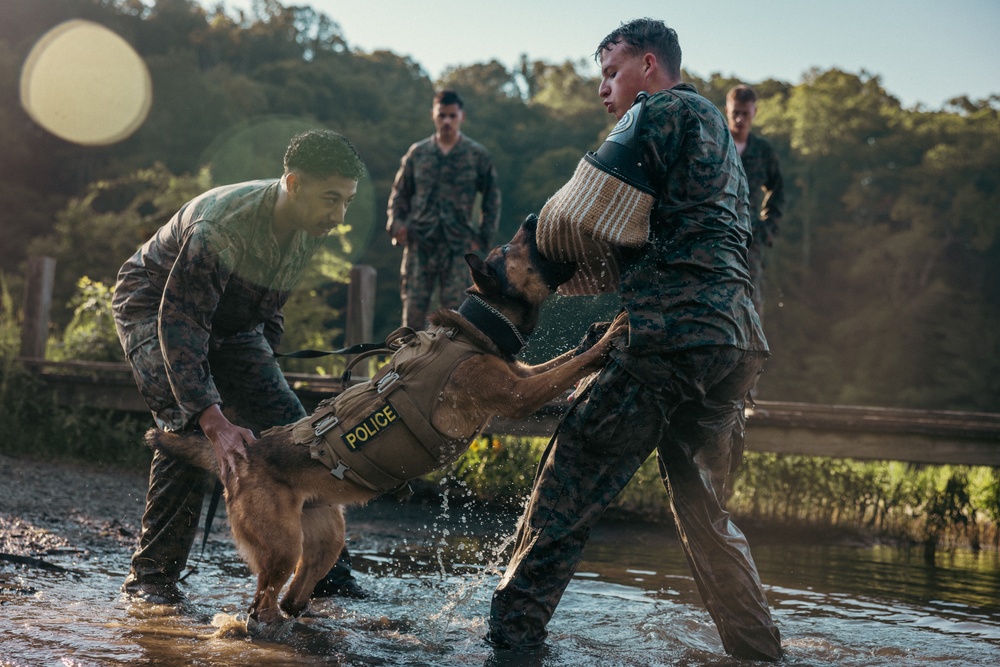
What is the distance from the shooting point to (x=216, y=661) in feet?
12.4

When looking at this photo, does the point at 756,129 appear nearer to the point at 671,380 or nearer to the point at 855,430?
the point at 855,430

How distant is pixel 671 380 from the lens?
3.53 meters

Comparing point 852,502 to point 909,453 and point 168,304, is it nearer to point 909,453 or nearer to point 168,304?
point 909,453

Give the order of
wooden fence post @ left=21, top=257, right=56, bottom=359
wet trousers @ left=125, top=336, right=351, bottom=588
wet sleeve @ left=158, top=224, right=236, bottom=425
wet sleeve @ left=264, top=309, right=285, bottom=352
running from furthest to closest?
wooden fence post @ left=21, top=257, right=56, bottom=359
wet sleeve @ left=264, top=309, right=285, bottom=352
wet trousers @ left=125, top=336, right=351, bottom=588
wet sleeve @ left=158, top=224, right=236, bottom=425

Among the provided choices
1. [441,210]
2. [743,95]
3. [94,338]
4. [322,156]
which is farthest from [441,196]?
[322,156]

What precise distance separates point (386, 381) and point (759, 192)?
220 inches

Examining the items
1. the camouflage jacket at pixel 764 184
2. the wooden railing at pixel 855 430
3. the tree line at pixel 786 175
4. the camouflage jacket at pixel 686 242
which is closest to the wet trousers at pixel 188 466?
the camouflage jacket at pixel 686 242

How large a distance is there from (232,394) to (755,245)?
5106 millimetres

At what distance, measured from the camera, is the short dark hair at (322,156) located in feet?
13.7

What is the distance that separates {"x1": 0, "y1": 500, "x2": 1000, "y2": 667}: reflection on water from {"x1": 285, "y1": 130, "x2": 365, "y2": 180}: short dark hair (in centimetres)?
190

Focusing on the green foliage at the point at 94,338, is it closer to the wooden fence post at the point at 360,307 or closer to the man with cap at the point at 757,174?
the wooden fence post at the point at 360,307

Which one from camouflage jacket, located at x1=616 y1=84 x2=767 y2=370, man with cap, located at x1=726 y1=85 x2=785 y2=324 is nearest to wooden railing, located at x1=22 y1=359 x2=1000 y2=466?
man with cap, located at x1=726 y1=85 x2=785 y2=324

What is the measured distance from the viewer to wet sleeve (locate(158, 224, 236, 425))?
160 inches

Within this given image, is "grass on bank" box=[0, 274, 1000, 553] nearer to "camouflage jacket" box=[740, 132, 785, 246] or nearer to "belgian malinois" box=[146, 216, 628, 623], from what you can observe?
"camouflage jacket" box=[740, 132, 785, 246]
